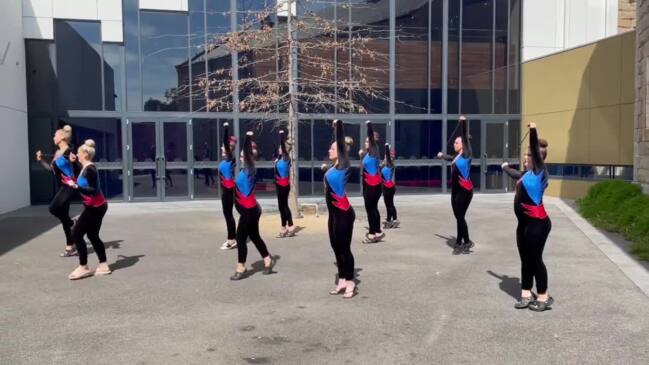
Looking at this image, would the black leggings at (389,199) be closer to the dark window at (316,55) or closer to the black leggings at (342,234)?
the dark window at (316,55)

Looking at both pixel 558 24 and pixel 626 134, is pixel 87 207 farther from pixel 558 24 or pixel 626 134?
pixel 558 24

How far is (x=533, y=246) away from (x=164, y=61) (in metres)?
14.2

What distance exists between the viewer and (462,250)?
894 cm

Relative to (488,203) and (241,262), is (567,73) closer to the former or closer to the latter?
(488,203)


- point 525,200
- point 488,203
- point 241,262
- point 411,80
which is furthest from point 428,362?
point 411,80

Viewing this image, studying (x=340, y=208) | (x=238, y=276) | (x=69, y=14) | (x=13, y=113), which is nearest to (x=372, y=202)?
(x=238, y=276)

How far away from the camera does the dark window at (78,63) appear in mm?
16516

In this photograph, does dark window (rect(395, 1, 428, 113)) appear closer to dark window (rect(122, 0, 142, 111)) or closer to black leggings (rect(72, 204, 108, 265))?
dark window (rect(122, 0, 142, 111))

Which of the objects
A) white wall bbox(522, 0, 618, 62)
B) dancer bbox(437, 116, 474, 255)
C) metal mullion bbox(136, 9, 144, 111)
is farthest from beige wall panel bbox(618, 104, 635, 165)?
metal mullion bbox(136, 9, 144, 111)

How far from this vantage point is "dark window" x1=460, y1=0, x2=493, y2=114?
1908 cm

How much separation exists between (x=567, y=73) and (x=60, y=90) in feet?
51.4

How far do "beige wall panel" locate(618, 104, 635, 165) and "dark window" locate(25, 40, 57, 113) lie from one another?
16.5m

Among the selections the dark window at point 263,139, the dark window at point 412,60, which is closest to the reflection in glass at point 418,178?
the dark window at point 412,60

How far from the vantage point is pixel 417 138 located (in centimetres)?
1889
